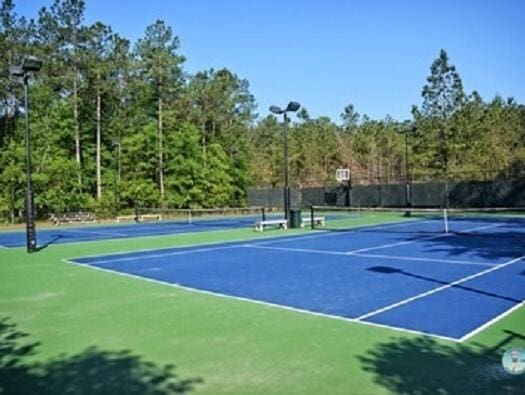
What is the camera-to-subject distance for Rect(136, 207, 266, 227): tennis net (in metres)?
32.0

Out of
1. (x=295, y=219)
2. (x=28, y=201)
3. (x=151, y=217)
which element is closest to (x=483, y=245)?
(x=295, y=219)

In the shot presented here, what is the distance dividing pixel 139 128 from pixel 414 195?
21.1 metres

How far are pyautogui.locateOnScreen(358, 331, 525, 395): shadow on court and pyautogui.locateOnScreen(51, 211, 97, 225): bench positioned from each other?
2977cm

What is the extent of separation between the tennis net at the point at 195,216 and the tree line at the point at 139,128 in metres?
1.13

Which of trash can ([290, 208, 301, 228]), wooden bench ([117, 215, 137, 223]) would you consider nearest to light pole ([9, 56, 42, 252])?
trash can ([290, 208, 301, 228])

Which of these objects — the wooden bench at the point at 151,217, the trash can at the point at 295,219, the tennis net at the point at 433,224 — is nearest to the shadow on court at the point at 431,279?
the tennis net at the point at 433,224

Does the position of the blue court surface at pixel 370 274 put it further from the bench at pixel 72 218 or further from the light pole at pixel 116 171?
the light pole at pixel 116 171

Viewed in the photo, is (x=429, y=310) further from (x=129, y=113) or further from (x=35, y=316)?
(x=129, y=113)

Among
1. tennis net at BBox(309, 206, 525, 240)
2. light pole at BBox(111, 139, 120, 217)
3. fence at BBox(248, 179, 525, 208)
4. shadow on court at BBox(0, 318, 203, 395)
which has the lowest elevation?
shadow on court at BBox(0, 318, 203, 395)

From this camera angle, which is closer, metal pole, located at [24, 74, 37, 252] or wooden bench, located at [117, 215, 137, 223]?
metal pole, located at [24, 74, 37, 252]

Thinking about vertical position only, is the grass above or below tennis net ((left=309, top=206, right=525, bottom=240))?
below

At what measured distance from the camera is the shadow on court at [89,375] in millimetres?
4758

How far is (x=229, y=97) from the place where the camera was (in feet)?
164

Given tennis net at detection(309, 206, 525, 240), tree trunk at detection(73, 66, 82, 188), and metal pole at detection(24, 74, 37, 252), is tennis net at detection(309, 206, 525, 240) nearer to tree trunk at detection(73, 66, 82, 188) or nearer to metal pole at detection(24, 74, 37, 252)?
metal pole at detection(24, 74, 37, 252)
